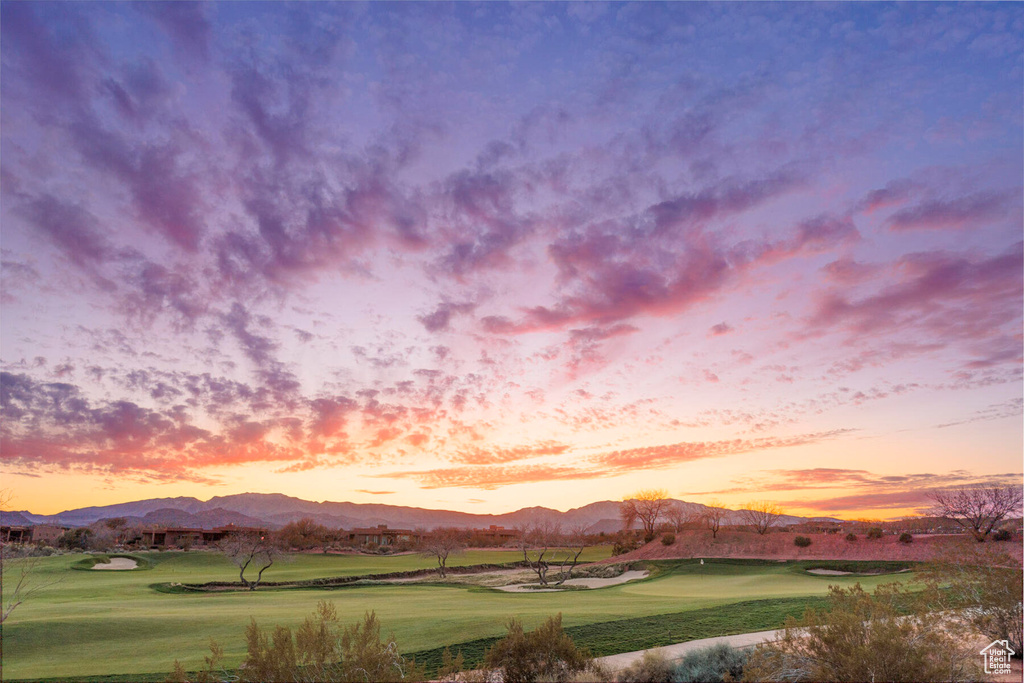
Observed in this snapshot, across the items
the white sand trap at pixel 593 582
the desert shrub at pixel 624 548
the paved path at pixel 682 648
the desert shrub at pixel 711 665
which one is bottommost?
the desert shrub at pixel 624 548

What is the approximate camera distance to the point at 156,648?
19.5 meters

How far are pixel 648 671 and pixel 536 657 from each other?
218cm

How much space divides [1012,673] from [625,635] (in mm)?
8957

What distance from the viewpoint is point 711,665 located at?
12.1 m

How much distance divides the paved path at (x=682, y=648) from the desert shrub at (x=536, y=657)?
4.05 ft

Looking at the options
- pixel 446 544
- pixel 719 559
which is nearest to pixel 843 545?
pixel 719 559

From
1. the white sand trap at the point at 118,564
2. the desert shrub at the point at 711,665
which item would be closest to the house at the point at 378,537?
the white sand trap at the point at 118,564

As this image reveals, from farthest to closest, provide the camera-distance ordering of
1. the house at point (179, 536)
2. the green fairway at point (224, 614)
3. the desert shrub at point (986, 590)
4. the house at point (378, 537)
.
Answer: the house at point (378, 537), the house at point (179, 536), the green fairway at point (224, 614), the desert shrub at point (986, 590)

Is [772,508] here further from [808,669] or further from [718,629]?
[808,669]

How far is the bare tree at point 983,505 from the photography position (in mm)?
57938

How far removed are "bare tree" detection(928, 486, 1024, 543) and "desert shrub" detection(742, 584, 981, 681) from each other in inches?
2358

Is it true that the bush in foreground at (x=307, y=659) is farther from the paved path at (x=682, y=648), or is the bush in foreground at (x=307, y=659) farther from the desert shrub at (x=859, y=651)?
the paved path at (x=682, y=648)

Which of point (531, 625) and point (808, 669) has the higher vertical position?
point (808, 669)

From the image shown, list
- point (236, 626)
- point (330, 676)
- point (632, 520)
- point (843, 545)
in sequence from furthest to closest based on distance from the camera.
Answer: point (632, 520), point (843, 545), point (236, 626), point (330, 676)
